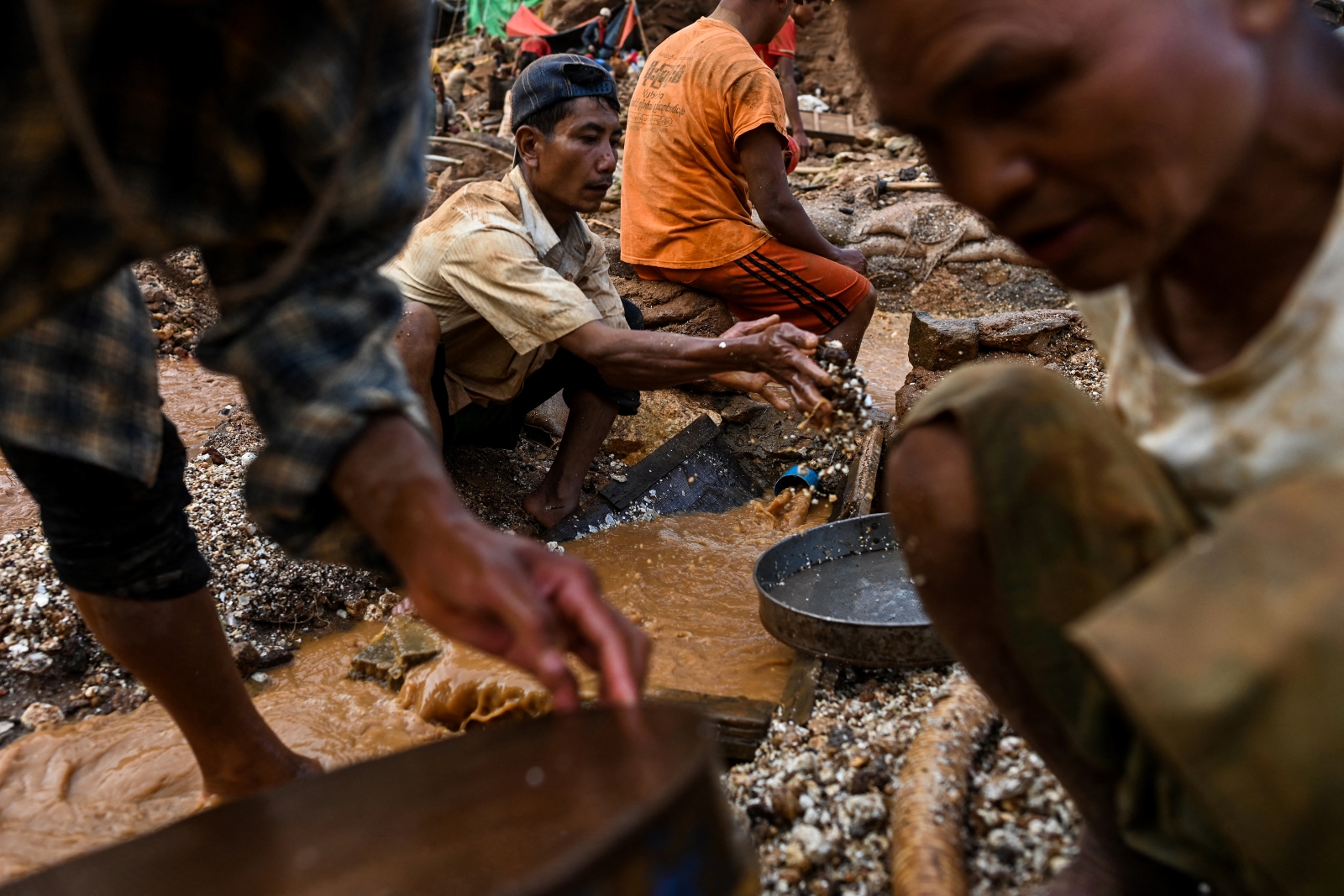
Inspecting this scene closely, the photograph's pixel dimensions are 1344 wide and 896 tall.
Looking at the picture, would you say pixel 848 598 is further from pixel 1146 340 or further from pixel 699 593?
pixel 1146 340

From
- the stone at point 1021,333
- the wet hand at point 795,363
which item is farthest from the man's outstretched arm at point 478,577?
the stone at point 1021,333

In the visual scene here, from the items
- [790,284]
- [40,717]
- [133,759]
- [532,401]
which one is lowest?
[40,717]

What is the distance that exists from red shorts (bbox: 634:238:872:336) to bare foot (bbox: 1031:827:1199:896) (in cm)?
367

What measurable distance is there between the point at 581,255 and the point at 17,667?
2499 millimetres

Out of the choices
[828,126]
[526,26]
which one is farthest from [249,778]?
[526,26]

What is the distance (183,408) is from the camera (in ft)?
16.7

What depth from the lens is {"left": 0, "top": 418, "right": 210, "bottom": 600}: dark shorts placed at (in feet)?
5.67

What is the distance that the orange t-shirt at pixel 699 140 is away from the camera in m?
4.65

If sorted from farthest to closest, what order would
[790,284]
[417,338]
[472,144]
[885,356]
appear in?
[472,144], [885,356], [790,284], [417,338]

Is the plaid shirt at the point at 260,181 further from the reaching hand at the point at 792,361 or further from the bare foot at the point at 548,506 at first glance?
the bare foot at the point at 548,506

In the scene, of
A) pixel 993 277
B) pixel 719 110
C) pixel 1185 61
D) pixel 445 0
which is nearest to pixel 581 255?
pixel 719 110

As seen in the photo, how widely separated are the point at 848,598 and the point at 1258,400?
1.97 metres

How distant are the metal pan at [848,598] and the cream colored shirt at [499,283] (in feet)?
4.10

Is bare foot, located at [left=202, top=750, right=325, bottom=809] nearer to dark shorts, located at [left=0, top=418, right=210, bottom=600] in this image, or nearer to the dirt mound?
dark shorts, located at [left=0, top=418, right=210, bottom=600]
